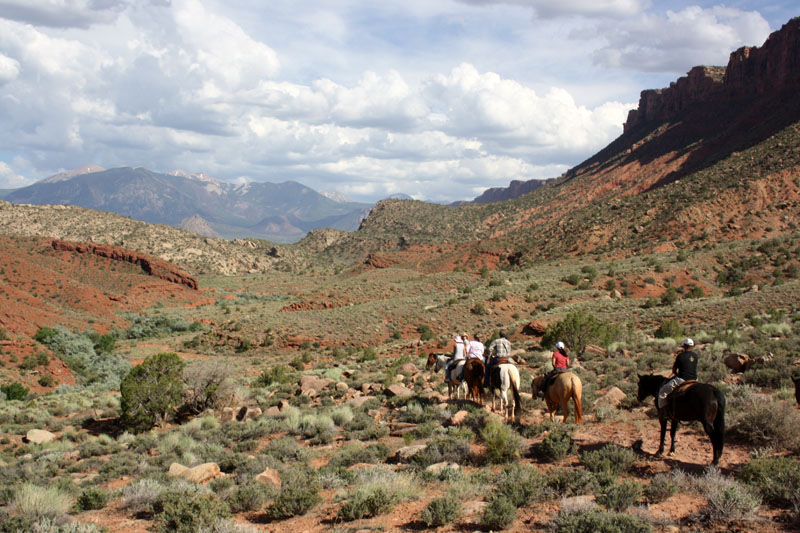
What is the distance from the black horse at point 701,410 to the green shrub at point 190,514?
731 centimetres

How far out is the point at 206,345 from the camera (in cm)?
3703

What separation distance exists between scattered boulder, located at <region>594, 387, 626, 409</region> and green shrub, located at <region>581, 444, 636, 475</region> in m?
3.68

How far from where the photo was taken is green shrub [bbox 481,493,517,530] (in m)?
6.76

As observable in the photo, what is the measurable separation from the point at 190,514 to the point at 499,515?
4.30 meters

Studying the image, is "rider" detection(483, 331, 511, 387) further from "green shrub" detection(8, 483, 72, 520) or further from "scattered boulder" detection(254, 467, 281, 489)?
"green shrub" detection(8, 483, 72, 520)

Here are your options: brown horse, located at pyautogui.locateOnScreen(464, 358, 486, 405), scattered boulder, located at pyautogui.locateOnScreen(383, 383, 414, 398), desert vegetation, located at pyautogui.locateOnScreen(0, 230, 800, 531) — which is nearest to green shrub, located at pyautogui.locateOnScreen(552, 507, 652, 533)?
desert vegetation, located at pyautogui.locateOnScreen(0, 230, 800, 531)

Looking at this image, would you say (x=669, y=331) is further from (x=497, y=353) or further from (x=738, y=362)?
(x=497, y=353)

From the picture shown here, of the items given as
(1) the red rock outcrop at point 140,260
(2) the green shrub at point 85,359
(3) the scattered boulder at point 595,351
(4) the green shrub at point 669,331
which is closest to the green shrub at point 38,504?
(3) the scattered boulder at point 595,351

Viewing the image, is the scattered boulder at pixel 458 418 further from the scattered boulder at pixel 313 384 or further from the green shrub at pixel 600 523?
the scattered boulder at pixel 313 384

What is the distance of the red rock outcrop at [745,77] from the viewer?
81.7m

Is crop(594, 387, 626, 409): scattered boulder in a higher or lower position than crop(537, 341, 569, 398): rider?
lower

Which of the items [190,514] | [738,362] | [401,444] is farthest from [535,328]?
[190,514]

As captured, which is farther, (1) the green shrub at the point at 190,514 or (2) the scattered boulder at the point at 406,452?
(2) the scattered boulder at the point at 406,452

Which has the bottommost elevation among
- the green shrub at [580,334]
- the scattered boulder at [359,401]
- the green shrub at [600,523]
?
the scattered boulder at [359,401]
